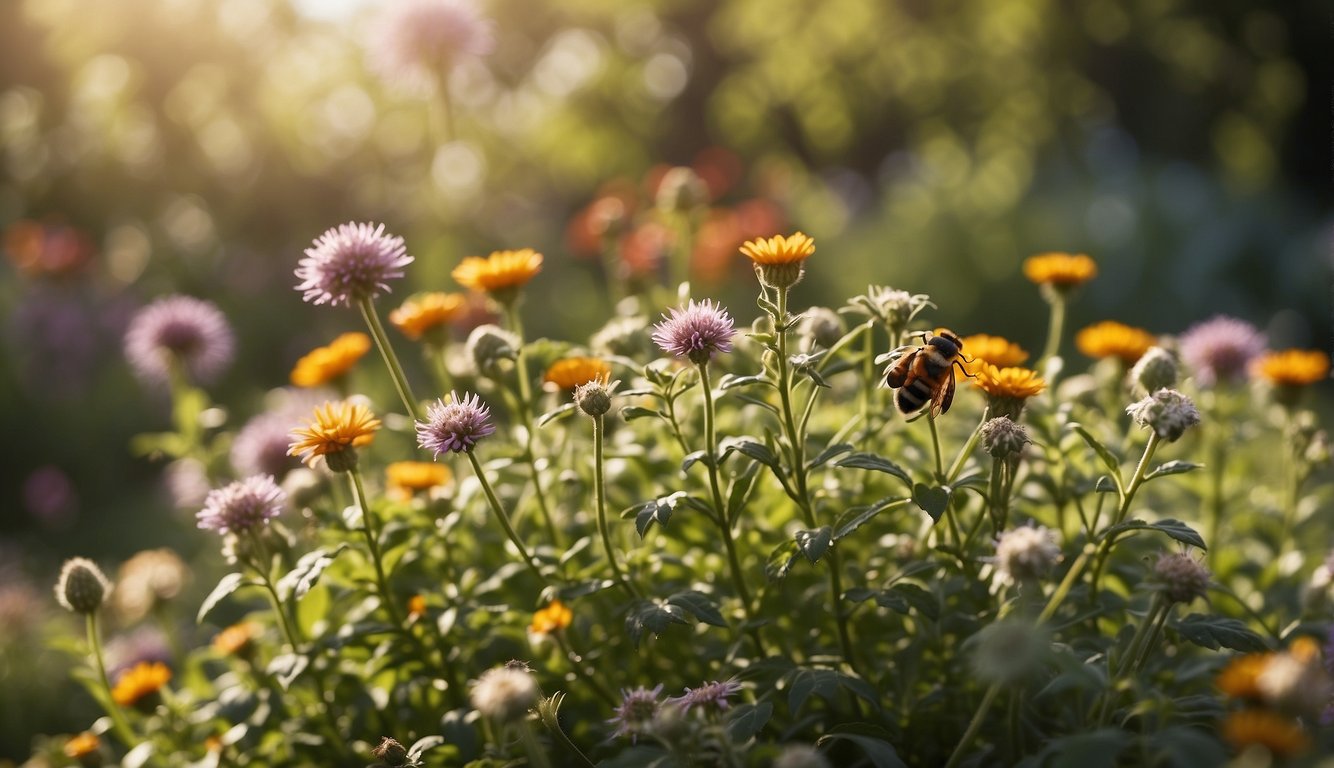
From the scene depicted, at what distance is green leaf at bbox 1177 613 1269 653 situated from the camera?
70.0 inches

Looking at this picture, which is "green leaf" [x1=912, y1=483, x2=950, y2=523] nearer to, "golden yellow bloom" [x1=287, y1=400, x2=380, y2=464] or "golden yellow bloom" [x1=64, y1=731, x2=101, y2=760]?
"golden yellow bloom" [x1=287, y1=400, x2=380, y2=464]

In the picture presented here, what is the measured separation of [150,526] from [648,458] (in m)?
4.65

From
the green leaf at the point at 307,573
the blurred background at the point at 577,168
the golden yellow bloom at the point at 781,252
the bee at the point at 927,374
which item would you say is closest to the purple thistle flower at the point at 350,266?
the green leaf at the point at 307,573

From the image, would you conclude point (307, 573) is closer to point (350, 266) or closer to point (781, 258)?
point (350, 266)

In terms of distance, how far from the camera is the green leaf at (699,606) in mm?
1845

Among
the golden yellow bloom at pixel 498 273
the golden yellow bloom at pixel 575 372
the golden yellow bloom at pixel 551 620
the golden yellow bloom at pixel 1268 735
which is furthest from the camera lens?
the golden yellow bloom at pixel 498 273

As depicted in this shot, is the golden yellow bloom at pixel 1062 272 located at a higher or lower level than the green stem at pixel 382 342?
lower

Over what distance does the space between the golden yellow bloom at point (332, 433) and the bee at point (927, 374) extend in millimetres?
925

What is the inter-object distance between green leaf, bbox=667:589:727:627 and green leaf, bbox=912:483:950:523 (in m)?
0.39

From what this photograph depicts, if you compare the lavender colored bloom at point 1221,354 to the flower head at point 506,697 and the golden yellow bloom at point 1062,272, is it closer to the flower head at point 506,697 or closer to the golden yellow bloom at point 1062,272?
the golden yellow bloom at point 1062,272

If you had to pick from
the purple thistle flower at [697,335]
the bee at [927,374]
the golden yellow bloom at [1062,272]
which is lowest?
the bee at [927,374]

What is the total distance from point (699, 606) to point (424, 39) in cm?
253

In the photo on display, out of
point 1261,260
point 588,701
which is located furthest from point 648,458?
point 1261,260

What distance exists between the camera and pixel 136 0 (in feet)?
34.5
